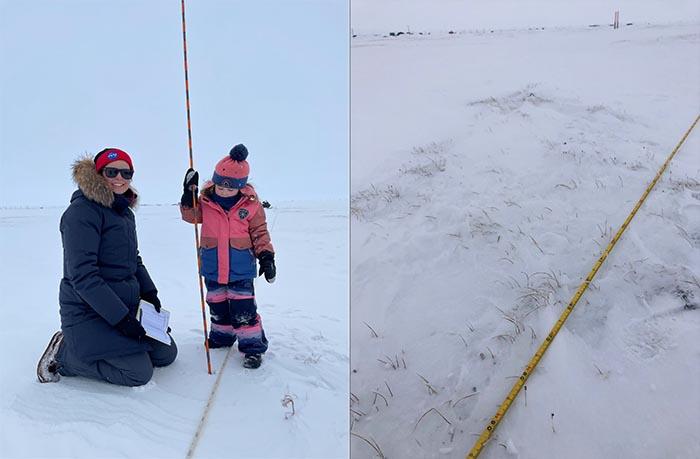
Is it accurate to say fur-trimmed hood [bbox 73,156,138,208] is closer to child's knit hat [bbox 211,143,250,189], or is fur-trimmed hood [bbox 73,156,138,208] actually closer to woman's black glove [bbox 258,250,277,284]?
child's knit hat [bbox 211,143,250,189]

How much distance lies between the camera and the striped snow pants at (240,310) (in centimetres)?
303

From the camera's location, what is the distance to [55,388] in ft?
8.61

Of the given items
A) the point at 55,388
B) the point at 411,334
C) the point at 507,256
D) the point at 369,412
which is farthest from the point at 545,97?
the point at 55,388

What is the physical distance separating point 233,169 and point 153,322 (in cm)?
92

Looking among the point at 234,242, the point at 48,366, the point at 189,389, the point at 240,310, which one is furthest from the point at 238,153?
the point at 48,366

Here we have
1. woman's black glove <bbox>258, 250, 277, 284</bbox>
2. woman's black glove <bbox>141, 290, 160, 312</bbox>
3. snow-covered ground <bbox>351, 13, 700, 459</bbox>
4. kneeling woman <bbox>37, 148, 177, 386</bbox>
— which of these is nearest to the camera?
snow-covered ground <bbox>351, 13, 700, 459</bbox>

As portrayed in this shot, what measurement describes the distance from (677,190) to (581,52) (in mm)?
1340

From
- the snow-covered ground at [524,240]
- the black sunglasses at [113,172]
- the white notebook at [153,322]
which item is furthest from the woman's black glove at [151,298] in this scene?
the snow-covered ground at [524,240]

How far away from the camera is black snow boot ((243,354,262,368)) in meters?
2.96

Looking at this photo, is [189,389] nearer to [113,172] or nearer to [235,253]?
[235,253]

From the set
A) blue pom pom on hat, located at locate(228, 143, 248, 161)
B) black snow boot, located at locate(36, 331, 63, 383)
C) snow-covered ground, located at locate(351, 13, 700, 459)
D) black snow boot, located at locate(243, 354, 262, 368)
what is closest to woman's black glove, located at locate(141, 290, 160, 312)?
black snow boot, located at locate(36, 331, 63, 383)

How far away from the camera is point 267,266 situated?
2.96 meters

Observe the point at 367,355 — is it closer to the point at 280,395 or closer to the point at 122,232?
the point at 280,395

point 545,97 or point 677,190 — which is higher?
point 545,97
